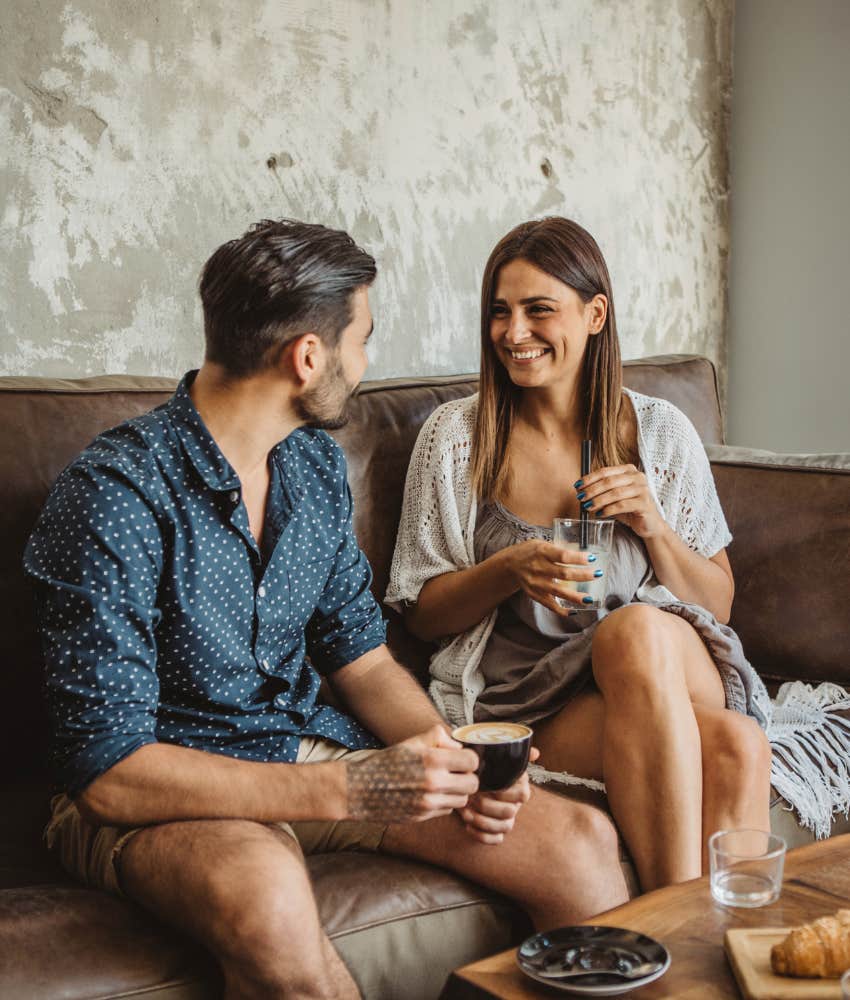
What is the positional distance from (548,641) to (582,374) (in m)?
0.55

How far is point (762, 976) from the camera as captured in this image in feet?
3.52

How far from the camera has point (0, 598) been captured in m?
1.78

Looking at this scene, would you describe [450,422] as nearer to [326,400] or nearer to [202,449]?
[326,400]

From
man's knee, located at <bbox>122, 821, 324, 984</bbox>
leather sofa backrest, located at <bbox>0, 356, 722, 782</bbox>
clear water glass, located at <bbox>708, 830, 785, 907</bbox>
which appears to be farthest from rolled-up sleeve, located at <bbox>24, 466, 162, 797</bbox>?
clear water glass, located at <bbox>708, 830, 785, 907</bbox>

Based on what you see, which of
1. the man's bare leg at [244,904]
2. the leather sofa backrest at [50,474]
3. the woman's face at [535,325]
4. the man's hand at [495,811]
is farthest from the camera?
the woman's face at [535,325]

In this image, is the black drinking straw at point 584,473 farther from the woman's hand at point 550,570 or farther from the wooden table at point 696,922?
the wooden table at point 696,922

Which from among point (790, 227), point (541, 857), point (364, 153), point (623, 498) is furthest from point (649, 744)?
point (790, 227)

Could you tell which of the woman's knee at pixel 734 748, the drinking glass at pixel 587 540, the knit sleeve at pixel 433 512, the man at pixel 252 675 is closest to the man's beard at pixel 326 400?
the man at pixel 252 675

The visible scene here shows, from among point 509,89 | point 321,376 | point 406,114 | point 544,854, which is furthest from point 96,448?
point 509,89

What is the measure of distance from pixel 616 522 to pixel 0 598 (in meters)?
1.05

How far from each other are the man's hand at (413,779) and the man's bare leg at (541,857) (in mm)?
181

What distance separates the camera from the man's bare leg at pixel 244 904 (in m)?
1.25

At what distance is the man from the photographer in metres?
1.34

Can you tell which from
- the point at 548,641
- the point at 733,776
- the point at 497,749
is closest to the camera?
the point at 497,749
